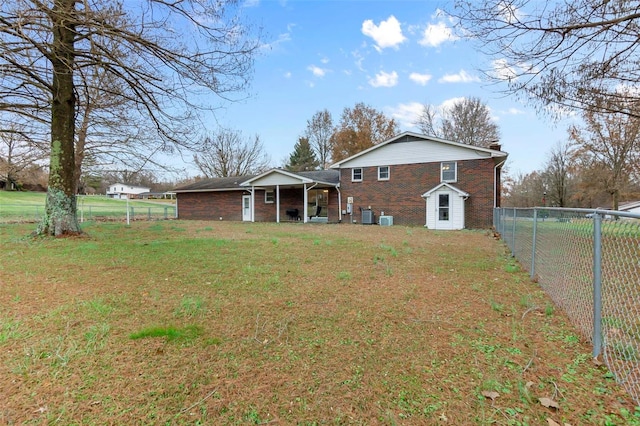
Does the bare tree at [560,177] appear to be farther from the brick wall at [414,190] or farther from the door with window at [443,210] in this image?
the door with window at [443,210]

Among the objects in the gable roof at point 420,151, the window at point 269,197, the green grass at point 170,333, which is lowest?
the green grass at point 170,333

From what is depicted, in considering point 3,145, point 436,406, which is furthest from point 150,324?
point 3,145

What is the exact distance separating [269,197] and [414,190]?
9808 millimetres

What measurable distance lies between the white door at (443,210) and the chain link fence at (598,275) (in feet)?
Result: 36.6

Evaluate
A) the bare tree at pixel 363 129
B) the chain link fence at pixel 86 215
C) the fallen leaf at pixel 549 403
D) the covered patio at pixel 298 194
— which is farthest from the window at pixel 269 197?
the fallen leaf at pixel 549 403

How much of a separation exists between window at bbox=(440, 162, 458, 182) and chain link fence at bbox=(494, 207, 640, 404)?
1169 centimetres

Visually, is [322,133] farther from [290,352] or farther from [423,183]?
[290,352]

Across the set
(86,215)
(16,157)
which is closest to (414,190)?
(16,157)

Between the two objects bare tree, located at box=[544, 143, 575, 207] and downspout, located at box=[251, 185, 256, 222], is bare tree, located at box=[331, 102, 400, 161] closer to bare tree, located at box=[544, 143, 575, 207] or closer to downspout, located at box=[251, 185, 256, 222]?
downspout, located at box=[251, 185, 256, 222]

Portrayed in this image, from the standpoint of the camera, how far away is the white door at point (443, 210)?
1552 centimetres

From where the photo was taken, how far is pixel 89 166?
A: 14.3m

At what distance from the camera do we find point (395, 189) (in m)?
17.3

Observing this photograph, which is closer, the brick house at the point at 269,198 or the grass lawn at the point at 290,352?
the grass lawn at the point at 290,352

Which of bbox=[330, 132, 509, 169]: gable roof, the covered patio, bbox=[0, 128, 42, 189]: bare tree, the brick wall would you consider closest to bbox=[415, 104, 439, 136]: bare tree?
the covered patio
